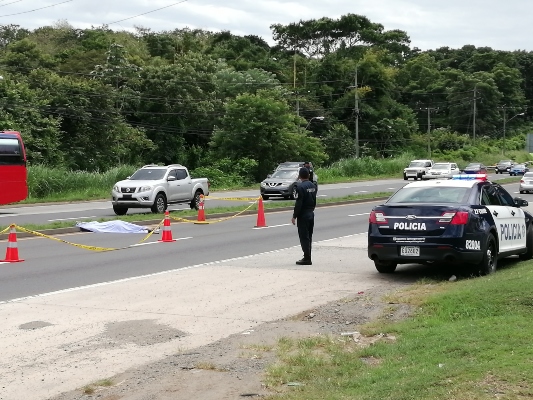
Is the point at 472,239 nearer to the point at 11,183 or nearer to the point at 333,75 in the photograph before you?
the point at 11,183

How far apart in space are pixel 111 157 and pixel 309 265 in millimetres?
48957

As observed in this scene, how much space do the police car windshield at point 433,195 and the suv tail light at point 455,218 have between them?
0.55 metres

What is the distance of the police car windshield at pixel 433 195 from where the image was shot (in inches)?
521

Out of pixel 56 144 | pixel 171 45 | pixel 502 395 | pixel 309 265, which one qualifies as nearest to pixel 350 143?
pixel 171 45

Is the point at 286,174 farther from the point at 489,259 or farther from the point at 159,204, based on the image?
the point at 489,259

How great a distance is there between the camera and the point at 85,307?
10.8m

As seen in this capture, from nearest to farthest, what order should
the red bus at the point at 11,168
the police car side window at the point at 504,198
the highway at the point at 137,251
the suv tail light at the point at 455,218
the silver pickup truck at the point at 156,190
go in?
the suv tail light at the point at 455,218
the highway at the point at 137,251
the police car side window at the point at 504,198
the silver pickup truck at the point at 156,190
the red bus at the point at 11,168

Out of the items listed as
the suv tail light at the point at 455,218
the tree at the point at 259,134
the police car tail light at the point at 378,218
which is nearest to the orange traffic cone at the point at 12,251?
the police car tail light at the point at 378,218

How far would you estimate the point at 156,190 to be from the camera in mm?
29016

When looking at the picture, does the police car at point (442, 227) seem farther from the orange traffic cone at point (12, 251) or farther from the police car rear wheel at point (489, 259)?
the orange traffic cone at point (12, 251)

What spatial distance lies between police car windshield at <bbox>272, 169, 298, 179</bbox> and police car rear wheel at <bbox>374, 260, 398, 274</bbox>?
2605 centimetres

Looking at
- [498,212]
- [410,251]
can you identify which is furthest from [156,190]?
[410,251]

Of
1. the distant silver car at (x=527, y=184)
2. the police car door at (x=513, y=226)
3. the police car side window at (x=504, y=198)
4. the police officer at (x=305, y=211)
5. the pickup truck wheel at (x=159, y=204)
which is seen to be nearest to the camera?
the police car door at (x=513, y=226)

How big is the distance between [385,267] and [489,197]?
2.12m
